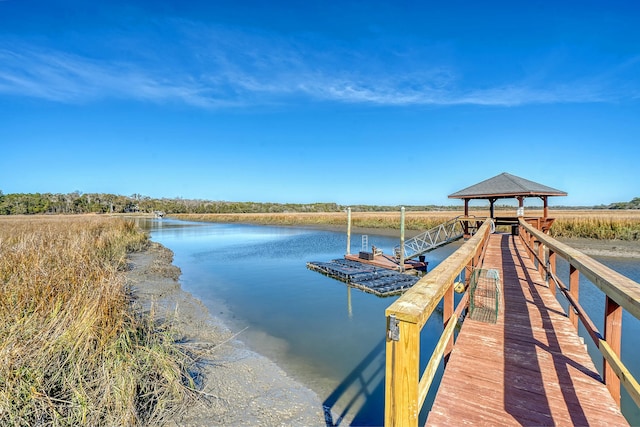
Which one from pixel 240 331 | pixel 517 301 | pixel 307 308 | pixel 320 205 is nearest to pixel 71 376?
pixel 240 331

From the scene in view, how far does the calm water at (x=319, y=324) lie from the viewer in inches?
189

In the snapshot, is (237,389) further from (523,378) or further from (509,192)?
(509,192)

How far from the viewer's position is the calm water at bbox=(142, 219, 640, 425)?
4805 mm

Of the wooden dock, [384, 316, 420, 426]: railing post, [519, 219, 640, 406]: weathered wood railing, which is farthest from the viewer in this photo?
the wooden dock

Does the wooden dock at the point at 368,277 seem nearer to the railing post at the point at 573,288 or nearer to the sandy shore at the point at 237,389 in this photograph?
the sandy shore at the point at 237,389

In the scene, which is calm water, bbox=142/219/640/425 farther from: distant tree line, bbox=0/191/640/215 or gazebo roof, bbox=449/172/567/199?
distant tree line, bbox=0/191/640/215

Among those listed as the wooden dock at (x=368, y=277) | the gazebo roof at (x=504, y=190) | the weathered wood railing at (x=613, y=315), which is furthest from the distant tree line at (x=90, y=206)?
the weathered wood railing at (x=613, y=315)

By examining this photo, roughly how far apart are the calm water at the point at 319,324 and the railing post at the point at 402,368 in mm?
3088

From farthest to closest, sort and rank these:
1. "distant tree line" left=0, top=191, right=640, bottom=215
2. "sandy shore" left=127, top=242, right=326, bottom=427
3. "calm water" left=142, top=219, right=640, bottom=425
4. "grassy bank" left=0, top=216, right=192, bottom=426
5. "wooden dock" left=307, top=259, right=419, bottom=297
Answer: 1. "distant tree line" left=0, top=191, right=640, bottom=215
2. "wooden dock" left=307, top=259, right=419, bottom=297
3. "calm water" left=142, top=219, right=640, bottom=425
4. "sandy shore" left=127, top=242, right=326, bottom=427
5. "grassy bank" left=0, top=216, right=192, bottom=426

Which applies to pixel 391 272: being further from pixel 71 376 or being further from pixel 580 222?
pixel 580 222

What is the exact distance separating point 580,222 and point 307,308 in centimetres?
2233

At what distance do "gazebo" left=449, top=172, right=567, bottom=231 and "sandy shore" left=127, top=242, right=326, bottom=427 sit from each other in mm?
10233

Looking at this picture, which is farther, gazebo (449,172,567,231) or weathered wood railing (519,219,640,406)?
gazebo (449,172,567,231)

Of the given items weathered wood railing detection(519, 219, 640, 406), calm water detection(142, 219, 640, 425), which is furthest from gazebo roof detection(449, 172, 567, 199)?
weathered wood railing detection(519, 219, 640, 406)
